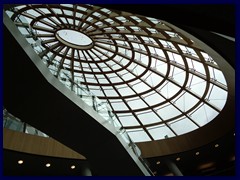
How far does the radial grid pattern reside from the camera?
21781 millimetres

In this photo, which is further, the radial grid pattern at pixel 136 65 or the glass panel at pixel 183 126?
the glass panel at pixel 183 126

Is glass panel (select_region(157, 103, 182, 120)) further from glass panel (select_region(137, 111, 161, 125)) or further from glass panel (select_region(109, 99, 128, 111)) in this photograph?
glass panel (select_region(109, 99, 128, 111))

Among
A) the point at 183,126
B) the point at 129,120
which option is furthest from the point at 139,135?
the point at 183,126

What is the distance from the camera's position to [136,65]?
27.1 metres

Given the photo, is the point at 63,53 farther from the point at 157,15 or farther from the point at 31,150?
the point at 157,15

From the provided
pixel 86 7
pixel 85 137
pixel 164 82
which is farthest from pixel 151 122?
pixel 85 137

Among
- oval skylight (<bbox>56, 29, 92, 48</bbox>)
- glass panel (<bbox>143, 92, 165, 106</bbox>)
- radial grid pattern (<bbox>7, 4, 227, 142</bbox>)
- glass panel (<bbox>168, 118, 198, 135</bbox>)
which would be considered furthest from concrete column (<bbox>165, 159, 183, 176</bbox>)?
oval skylight (<bbox>56, 29, 92, 48</bbox>)

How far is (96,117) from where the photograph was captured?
12477 mm

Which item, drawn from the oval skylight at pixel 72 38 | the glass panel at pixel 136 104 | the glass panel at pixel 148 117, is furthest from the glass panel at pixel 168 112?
the oval skylight at pixel 72 38

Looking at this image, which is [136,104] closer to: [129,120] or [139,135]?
[129,120]

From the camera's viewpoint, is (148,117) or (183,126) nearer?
(183,126)

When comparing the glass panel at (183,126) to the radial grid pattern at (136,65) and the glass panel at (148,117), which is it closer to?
the radial grid pattern at (136,65)

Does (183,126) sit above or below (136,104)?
below

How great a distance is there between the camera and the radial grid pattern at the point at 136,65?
21781 millimetres
